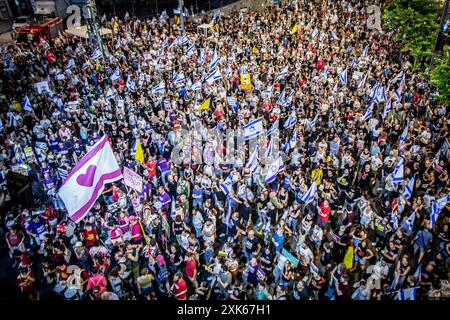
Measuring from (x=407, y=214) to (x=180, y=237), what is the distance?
6712 mm

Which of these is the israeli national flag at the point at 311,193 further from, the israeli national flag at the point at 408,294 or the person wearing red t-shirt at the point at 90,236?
the person wearing red t-shirt at the point at 90,236

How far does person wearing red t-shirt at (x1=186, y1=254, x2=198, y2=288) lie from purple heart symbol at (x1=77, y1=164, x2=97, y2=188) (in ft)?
10.1

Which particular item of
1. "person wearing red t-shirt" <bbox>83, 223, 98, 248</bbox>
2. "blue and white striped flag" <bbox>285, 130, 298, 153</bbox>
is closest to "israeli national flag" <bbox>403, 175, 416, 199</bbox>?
"blue and white striped flag" <bbox>285, 130, 298, 153</bbox>

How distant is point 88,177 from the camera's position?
7375 mm

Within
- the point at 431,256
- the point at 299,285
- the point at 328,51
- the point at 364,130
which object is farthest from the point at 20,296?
the point at 328,51

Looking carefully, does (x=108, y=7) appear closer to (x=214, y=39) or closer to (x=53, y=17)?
(x=53, y=17)

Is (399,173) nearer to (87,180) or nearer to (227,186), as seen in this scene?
(227,186)

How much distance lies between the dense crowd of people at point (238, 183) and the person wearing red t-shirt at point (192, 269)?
0.03 metres

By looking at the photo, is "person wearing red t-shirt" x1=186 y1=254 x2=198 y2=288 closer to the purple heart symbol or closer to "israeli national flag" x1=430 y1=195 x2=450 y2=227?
the purple heart symbol

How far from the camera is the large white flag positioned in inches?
280

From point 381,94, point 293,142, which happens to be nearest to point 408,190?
point 293,142

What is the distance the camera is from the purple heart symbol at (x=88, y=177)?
7.27 m

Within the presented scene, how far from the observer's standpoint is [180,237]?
9766mm

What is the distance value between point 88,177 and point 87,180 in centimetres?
7
